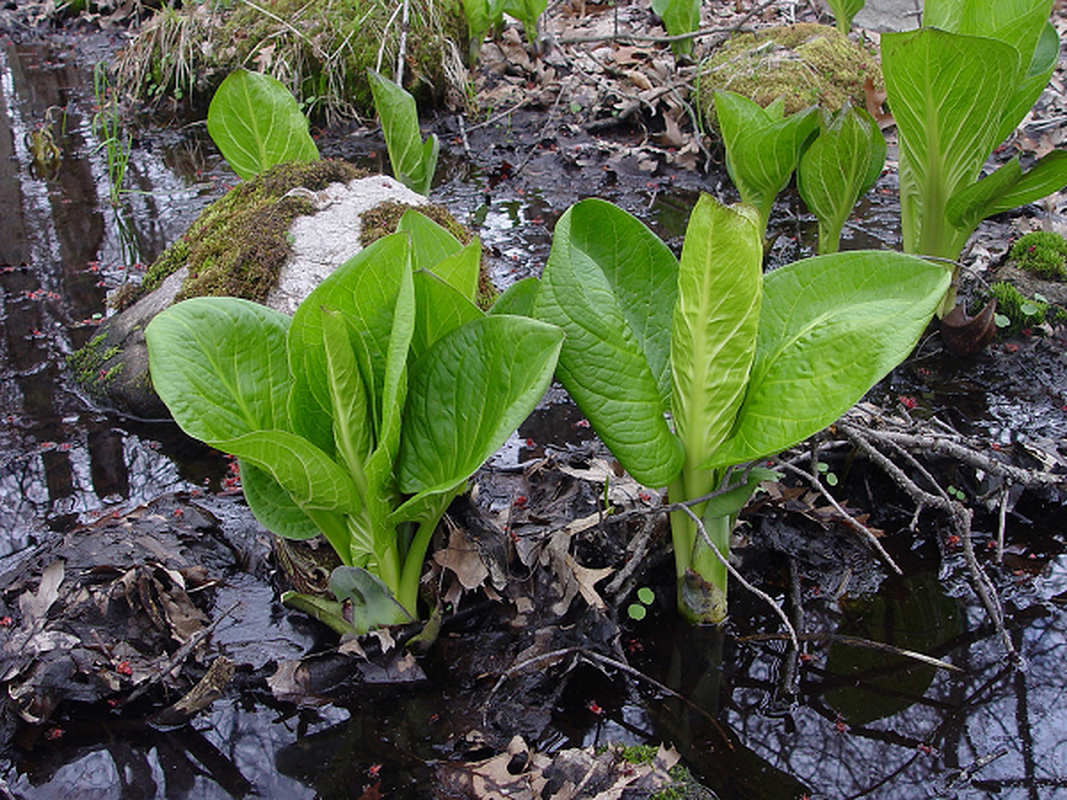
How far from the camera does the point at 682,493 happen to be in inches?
84.0

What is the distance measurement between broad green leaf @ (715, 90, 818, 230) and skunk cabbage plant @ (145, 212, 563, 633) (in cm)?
210

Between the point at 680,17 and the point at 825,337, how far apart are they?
17.0ft

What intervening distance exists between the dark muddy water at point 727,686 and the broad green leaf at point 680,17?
378 centimetres

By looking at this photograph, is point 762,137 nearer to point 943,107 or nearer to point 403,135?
point 943,107

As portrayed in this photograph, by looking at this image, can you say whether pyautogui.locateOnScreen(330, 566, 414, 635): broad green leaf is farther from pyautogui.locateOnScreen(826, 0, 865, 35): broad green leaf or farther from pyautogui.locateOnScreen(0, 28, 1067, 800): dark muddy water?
pyautogui.locateOnScreen(826, 0, 865, 35): broad green leaf

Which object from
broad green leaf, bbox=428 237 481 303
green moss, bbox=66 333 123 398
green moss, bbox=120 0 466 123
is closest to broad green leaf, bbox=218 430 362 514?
broad green leaf, bbox=428 237 481 303

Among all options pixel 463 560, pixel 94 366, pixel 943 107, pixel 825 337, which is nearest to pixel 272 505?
pixel 463 560

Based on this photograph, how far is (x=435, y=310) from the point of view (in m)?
1.99

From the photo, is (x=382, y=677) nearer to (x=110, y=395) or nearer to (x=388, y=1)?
(x=110, y=395)

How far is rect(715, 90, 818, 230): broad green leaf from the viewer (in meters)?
3.65

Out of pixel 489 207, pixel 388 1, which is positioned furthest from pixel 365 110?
pixel 489 207

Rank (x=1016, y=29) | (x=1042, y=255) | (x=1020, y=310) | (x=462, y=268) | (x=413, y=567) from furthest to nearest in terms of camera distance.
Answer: (x=1042, y=255), (x=1020, y=310), (x=1016, y=29), (x=413, y=567), (x=462, y=268)

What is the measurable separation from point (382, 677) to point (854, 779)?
3.59ft

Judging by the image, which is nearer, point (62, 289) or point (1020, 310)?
point (1020, 310)
